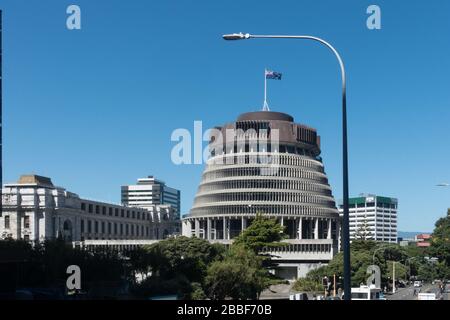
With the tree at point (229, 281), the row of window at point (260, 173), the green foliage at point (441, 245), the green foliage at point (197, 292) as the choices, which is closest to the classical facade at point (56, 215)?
→ the row of window at point (260, 173)

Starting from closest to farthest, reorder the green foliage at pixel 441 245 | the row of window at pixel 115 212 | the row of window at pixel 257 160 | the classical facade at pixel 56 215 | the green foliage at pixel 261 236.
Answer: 1. the green foliage at pixel 261 236
2. the classical facade at pixel 56 215
3. the green foliage at pixel 441 245
4. the row of window at pixel 115 212
5. the row of window at pixel 257 160

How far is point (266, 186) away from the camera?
15525 cm

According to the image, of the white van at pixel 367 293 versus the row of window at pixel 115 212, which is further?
the row of window at pixel 115 212

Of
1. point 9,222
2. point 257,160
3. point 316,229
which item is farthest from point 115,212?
point 316,229

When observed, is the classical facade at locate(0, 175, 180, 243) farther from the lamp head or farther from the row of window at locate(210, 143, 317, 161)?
the lamp head

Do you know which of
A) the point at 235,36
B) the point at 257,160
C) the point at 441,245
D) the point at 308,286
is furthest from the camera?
the point at 257,160

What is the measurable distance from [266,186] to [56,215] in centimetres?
5277

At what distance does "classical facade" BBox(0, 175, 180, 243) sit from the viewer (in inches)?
4754

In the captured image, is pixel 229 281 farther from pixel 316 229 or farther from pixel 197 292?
pixel 316 229

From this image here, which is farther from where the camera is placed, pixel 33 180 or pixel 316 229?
pixel 316 229

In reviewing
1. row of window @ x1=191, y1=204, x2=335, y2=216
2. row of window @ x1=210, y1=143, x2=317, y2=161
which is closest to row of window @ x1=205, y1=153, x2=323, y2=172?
row of window @ x1=210, y1=143, x2=317, y2=161

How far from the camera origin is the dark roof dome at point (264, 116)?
526 feet

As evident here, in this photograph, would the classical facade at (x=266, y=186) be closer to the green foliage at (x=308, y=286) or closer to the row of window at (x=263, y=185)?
the row of window at (x=263, y=185)
